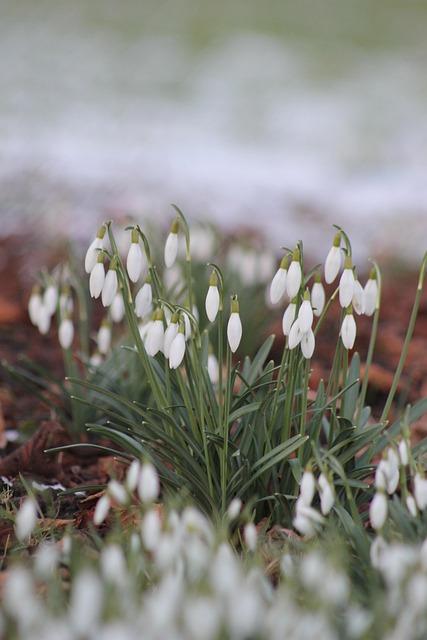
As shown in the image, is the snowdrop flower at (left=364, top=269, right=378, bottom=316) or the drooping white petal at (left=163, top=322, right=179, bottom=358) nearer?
the drooping white petal at (left=163, top=322, right=179, bottom=358)

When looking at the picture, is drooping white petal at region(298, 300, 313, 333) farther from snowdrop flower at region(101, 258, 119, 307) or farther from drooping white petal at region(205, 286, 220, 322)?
snowdrop flower at region(101, 258, 119, 307)

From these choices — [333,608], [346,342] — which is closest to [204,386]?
[346,342]

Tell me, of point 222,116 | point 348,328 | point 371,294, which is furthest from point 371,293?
point 222,116

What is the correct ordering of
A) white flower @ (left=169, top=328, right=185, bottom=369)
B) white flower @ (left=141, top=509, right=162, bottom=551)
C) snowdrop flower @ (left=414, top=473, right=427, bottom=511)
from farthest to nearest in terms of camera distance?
1. white flower @ (left=169, top=328, right=185, bottom=369)
2. snowdrop flower @ (left=414, top=473, right=427, bottom=511)
3. white flower @ (left=141, top=509, right=162, bottom=551)

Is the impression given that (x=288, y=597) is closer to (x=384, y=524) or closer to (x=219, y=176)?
(x=384, y=524)

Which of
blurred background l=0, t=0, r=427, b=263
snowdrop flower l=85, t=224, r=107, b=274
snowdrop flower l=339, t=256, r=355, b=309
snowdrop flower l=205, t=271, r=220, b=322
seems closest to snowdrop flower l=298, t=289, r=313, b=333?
snowdrop flower l=339, t=256, r=355, b=309

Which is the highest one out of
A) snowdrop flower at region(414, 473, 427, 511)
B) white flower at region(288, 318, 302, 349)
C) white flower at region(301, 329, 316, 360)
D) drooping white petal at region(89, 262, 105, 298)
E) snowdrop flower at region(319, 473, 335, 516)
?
drooping white petal at region(89, 262, 105, 298)
